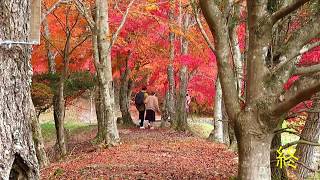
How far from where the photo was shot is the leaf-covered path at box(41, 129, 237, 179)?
26.3 feet

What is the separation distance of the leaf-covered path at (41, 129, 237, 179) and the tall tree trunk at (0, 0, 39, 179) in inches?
151

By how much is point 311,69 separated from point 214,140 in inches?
485

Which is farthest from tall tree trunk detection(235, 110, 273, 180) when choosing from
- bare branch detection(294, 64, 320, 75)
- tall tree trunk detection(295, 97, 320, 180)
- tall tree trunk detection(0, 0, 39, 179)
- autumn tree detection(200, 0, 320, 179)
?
tall tree trunk detection(295, 97, 320, 180)

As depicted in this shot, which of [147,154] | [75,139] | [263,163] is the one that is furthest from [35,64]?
[263,163]

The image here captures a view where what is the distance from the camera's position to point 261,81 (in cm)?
557

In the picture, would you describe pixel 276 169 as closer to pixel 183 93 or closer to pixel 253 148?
pixel 253 148

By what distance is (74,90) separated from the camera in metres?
19.8

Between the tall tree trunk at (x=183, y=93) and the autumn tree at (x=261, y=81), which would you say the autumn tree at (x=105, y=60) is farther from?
the tall tree trunk at (x=183, y=93)

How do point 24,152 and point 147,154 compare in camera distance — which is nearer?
point 24,152

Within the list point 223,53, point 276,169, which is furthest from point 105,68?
point 223,53

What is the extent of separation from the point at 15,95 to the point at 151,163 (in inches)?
240

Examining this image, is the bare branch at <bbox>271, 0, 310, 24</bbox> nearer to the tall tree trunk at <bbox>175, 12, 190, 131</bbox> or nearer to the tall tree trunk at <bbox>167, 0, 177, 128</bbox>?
the tall tree trunk at <bbox>167, 0, 177, 128</bbox>

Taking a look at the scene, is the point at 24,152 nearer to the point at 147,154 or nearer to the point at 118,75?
the point at 147,154

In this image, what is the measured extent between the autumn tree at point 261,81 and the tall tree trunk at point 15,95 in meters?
2.93
